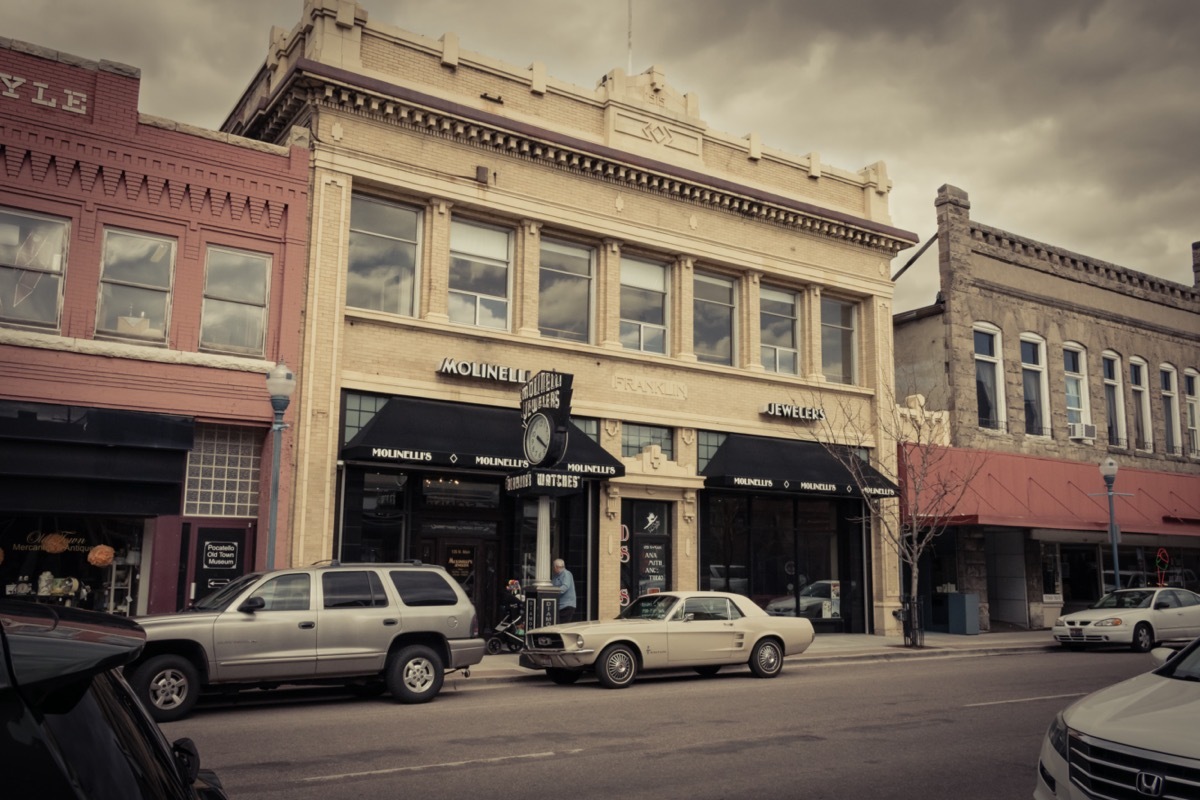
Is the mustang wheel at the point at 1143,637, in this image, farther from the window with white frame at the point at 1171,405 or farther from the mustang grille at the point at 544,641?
the window with white frame at the point at 1171,405

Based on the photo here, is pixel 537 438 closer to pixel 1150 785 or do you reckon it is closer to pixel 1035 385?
pixel 1150 785

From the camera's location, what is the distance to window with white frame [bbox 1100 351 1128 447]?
3384 centimetres

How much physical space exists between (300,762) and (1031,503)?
25.2 m

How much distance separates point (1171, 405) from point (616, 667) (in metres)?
29.9

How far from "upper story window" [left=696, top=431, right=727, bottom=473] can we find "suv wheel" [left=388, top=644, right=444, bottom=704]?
38.5 feet

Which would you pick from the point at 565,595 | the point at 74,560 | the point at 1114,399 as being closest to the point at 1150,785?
the point at 565,595

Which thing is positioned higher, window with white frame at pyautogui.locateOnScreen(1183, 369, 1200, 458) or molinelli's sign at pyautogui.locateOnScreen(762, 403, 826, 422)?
window with white frame at pyautogui.locateOnScreen(1183, 369, 1200, 458)

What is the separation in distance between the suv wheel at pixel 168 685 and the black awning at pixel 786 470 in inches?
547

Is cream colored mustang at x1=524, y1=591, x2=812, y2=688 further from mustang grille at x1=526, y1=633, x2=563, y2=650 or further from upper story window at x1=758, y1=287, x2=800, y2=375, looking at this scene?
upper story window at x1=758, y1=287, x2=800, y2=375

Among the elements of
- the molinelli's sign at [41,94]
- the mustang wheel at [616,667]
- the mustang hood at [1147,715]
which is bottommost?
the mustang wheel at [616,667]

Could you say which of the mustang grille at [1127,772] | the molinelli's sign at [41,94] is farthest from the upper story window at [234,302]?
the mustang grille at [1127,772]

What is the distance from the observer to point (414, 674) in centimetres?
1322

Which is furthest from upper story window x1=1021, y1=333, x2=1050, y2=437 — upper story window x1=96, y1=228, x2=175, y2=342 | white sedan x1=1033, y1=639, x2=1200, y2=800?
white sedan x1=1033, y1=639, x2=1200, y2=800

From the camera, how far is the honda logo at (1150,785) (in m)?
4.73
